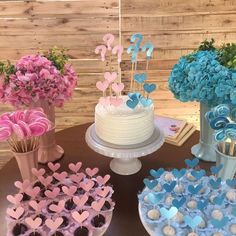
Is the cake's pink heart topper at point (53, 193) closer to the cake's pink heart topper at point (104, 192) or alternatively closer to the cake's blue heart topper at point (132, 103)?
the cake's pink heart topper at point (104, 192)

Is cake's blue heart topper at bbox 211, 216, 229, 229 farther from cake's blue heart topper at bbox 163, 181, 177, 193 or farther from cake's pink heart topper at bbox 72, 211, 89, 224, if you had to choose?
cake's pink heart topper at bbox 72, 211, 89, 224

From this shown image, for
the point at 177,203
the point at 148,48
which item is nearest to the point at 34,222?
the point at 177,203

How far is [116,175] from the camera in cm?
133

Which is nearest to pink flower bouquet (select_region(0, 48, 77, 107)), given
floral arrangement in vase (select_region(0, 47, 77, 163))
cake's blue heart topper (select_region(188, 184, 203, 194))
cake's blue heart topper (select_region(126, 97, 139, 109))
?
floral arrangement in vase (select_region(0, 47, 77, 163))

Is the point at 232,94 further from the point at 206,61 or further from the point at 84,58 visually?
the point at 84,58

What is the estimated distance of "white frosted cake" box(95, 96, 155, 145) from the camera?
1.20m

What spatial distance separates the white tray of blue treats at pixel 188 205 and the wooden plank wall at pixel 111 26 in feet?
5.00

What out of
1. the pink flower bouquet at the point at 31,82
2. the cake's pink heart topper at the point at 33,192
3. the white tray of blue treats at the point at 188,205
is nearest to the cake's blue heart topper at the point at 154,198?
the white tray of blue treats at the point at 188,205

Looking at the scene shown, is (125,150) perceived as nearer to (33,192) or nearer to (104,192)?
(104,192)

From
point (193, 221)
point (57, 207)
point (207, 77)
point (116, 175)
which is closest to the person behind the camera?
point (193, 221)

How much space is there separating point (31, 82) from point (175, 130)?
0.68 meters

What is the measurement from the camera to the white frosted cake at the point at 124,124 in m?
1.20

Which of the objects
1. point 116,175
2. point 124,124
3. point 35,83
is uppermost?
point 35,83

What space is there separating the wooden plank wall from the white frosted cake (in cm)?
130
